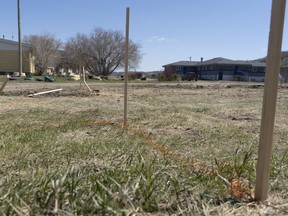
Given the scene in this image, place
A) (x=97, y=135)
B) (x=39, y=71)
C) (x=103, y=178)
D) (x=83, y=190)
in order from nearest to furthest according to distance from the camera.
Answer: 1. (x=83, y=190)
2. (x=103, y=178)
3. (x=97, y=135)
4. (x=39, y=71)

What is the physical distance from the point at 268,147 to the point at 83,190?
1.38m

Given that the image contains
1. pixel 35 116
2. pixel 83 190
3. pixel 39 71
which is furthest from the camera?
pixel 39 71

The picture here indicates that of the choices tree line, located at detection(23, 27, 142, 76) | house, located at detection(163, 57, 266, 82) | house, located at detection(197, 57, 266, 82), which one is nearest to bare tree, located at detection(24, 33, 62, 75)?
tree line, located at detection(23, 27, 142, 76)

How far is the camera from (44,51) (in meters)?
61.4

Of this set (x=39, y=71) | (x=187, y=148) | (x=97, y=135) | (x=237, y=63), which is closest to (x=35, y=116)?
(x=97, y=135)

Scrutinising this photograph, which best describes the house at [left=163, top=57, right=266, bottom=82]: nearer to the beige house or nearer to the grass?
the beige house

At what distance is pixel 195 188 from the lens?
2674mm

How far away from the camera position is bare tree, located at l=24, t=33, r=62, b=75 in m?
60.2

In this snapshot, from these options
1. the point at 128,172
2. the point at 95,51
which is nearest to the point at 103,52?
the point at 95,51

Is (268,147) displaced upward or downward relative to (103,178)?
upward

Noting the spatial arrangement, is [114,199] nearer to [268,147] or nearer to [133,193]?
[133,193]

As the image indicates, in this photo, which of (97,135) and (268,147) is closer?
(268,147)

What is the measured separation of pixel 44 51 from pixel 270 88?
62726 mm

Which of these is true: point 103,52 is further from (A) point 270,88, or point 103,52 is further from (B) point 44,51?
(A) point 270,88
